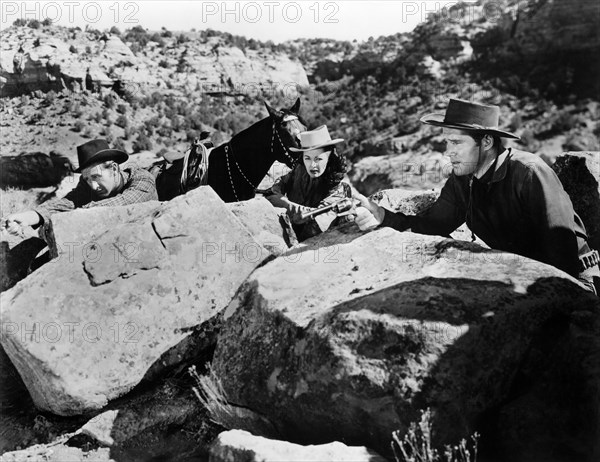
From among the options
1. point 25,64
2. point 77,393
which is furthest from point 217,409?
point 25,64

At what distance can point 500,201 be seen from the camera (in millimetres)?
4559

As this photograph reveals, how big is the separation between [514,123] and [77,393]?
3648 centimetres

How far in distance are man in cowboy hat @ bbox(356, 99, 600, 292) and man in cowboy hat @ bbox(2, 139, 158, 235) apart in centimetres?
235

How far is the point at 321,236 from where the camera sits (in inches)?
183

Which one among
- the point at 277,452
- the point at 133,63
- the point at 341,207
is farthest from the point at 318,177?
the point at 133,63

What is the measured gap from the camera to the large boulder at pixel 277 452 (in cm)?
290

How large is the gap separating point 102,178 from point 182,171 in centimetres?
151

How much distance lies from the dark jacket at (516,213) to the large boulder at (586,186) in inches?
49.2

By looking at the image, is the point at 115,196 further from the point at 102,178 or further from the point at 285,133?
the point at 285,133

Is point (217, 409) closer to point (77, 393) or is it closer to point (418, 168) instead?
point (77, 393)

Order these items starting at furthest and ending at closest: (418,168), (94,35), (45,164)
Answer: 1. (94,35)
2. (418,168)
3. (45,164)

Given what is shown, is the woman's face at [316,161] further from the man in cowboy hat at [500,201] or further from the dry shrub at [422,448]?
the dry shrub at [422,448]

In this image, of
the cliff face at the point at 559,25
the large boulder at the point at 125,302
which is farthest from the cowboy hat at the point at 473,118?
the cliff face at the point at 559,25

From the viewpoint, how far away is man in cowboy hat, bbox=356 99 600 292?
4.26m
